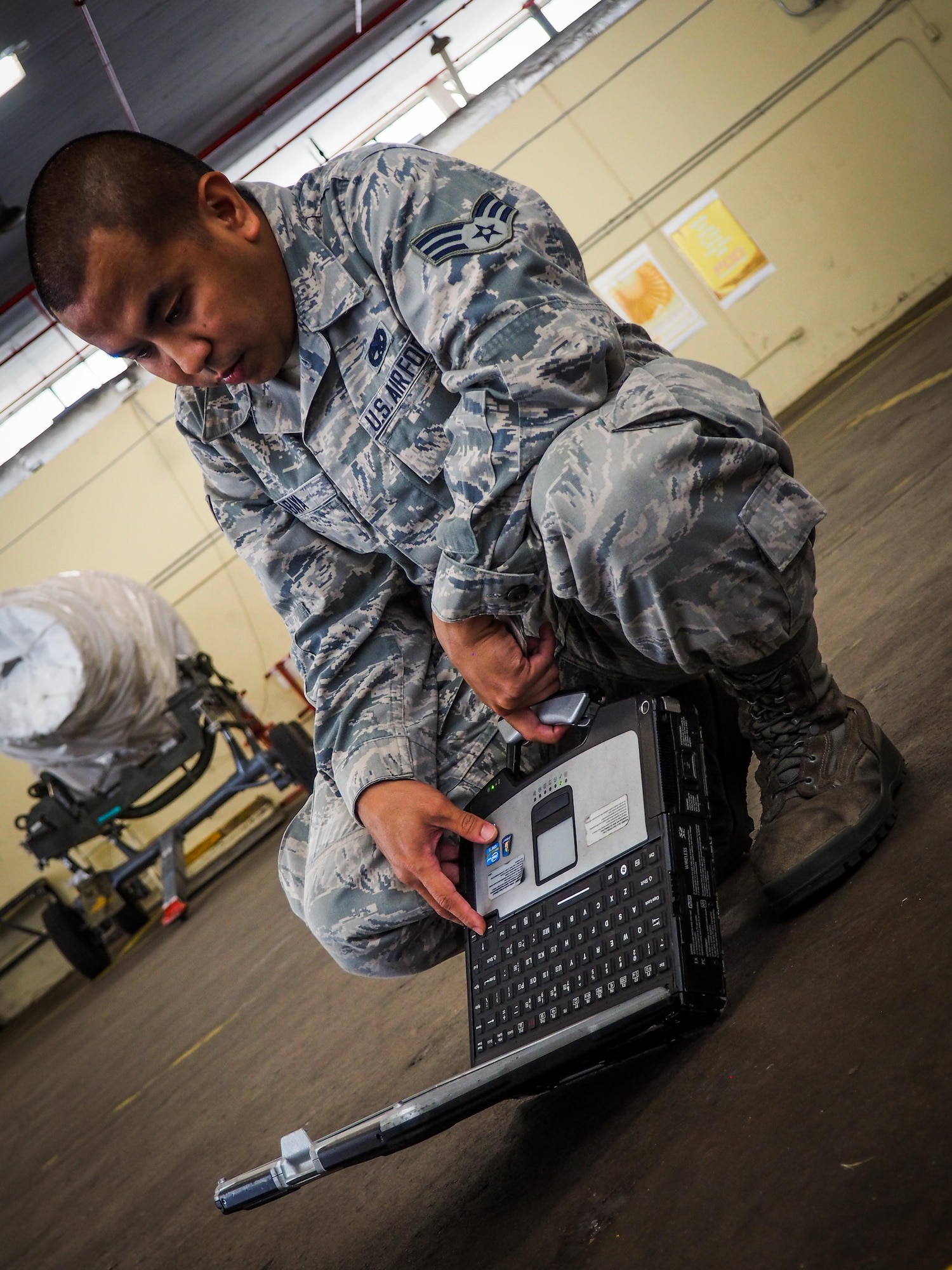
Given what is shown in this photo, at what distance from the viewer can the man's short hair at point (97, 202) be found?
1.18 m

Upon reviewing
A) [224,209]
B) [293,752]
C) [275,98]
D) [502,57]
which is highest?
[275,98]

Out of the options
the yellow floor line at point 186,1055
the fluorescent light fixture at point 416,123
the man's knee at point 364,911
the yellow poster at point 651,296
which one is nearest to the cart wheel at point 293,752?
the yellow floor line at point 186,1055

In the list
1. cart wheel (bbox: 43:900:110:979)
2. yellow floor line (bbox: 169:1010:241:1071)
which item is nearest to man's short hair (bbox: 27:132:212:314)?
yellow floor line (bbox: 169:1010:241:1071)

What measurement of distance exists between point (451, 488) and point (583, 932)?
0.48m

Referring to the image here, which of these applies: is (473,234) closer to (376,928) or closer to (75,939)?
(376,928)

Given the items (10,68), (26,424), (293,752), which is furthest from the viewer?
(26,424)

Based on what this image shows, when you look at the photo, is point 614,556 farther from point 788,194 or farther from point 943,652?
point 788,194

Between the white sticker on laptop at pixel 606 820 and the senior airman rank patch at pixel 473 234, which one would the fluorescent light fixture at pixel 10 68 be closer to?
the senior airman rank patch at pixel 473 234

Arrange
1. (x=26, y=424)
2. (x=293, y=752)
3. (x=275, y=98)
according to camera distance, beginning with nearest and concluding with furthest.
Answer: (x=293, y=752) < (x=275, y=98) < (x=26, y=424)

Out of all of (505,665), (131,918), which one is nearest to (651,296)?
(131,918)

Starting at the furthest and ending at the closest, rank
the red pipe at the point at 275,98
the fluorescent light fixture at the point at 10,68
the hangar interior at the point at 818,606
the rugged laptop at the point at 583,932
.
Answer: the red pipe at the point at 275,98
the fluorescent light fixture at the point at 10,68
the rugged laptop at the point at 583,932
the hangar interior at the point at 818,606

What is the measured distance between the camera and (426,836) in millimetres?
1225

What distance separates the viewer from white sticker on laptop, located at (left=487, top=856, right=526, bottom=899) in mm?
1143

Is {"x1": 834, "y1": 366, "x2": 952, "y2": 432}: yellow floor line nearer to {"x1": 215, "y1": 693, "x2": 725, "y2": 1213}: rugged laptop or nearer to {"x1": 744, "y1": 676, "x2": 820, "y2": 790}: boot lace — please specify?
{"x1": 744, "y1": 676, "x2": 820, "y2": 790}: boot lace
